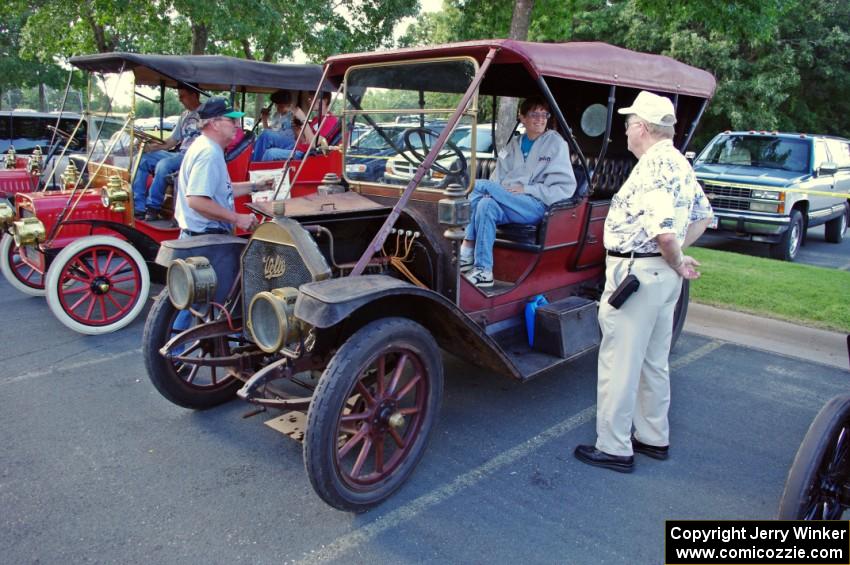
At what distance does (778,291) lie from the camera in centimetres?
627

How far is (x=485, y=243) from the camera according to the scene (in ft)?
13.3

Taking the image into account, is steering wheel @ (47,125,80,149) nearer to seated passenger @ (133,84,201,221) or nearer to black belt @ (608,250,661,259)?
seated passenger @ (133,84,201,221)

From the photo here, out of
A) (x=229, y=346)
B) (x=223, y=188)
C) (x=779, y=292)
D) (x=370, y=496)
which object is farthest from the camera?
(x=779, y=292)

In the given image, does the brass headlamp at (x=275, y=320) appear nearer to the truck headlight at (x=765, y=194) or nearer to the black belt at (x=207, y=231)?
the black belt at (x=207, y=231)

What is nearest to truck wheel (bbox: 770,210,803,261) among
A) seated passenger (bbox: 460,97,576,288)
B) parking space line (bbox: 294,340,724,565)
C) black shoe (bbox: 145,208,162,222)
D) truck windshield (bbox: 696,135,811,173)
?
truck windshield (bbox: 696,135,811,173)

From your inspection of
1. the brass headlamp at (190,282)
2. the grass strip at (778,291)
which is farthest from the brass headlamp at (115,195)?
the grass strip at (778,291)

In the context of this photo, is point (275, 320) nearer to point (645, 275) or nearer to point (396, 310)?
point (396, 310)

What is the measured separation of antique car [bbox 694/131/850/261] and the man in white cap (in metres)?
6.75

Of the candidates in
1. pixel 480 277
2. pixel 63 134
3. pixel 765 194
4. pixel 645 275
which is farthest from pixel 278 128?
pixel 765 194

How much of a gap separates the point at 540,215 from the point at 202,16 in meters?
8.53

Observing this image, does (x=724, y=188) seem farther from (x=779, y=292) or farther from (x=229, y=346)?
(x=229, y=346)

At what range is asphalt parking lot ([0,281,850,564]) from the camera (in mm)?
2717

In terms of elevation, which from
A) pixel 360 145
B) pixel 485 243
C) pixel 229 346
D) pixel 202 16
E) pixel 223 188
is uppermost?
pixel 202 16

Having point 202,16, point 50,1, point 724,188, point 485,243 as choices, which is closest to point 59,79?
point 50,1
